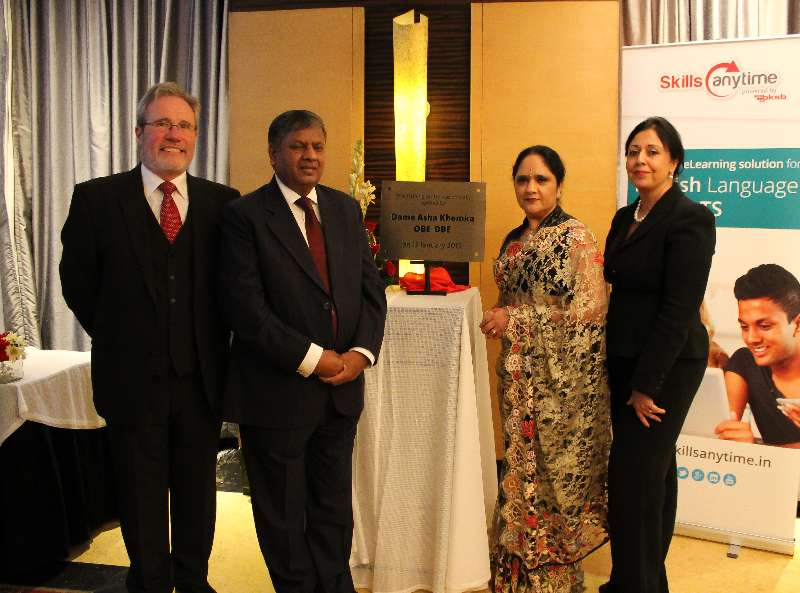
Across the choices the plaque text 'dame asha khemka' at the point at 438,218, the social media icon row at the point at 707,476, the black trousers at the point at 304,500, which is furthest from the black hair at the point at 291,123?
the social media icon row at the point at 707,476

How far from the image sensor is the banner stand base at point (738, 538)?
2877 millimetres

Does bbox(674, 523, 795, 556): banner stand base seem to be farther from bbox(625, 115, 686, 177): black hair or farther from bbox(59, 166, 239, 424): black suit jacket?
bbox(59, 166, 239, 424): black suit jacket

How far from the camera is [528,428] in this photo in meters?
2.32

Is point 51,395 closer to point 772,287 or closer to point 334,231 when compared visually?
point 334,231

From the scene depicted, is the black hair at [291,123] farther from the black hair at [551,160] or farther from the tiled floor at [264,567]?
the tiled floor at [264,567]

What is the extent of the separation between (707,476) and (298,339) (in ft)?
6.44

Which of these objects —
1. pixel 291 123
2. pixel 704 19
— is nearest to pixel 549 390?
pixel 291 123

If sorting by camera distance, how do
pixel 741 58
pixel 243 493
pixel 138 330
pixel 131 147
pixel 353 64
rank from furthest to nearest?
pixel 131 147 → pixel 353 64 → pixel 243 493 → pixel 741 58 → pixel 138 330

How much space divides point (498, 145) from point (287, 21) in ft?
3.90

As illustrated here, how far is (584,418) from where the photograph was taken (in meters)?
2.27

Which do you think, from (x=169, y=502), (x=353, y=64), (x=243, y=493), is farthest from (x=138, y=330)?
(x=353, y=64)

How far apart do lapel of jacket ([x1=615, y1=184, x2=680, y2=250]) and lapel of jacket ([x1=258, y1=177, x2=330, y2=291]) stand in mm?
895

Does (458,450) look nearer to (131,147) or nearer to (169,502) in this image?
(169,502)

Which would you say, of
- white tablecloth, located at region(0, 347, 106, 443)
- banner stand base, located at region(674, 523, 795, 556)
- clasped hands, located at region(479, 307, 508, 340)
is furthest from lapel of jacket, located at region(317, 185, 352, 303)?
banner stand base, located at region(674, 523, 795, 556)
